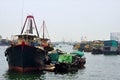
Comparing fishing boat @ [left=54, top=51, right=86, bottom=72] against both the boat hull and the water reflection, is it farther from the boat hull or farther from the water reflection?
the water reflection

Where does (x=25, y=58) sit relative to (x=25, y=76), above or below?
above

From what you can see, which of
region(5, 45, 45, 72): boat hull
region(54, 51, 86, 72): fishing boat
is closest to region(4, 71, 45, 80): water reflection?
region(5, 45, 45, 72): boat hull

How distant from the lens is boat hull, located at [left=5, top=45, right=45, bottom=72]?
154 feet

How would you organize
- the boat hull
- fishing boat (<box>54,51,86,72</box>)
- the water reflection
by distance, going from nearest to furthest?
the water reflection, the boat hull, fishing boat (<box>54,51,86,72</box>)

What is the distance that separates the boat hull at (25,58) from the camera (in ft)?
154

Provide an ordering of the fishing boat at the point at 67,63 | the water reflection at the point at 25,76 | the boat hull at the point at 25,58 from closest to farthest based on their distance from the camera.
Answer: the water reflection at the point at 25,76
the boat hull at the point at 25,58
the fishing boat at the point at 67,63

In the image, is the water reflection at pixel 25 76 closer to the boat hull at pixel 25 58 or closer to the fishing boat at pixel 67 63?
the boat hull at pixel 25 58

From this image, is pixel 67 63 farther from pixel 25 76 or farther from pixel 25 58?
pixel 25 76

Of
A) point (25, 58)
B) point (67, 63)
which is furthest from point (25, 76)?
point (67, 63)

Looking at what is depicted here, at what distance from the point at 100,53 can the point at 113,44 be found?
903cm

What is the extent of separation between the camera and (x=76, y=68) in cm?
5503

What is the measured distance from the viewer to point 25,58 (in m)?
47.1

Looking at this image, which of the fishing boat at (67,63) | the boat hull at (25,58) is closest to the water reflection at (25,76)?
the boat hull at (25,58)

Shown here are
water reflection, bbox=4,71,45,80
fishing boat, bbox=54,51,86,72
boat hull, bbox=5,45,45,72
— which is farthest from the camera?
fishing boat, bbox=54,51,86,72
